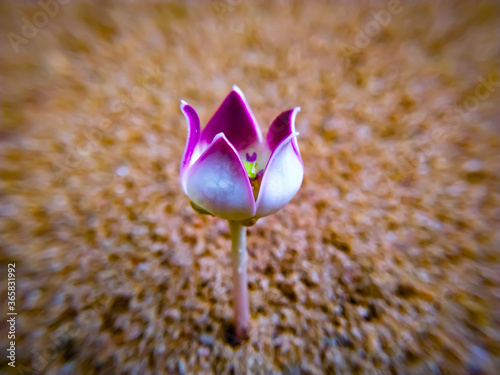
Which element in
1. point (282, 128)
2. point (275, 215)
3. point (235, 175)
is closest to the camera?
point (235, 175)

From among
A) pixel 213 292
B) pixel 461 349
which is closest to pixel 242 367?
pixel 213 292

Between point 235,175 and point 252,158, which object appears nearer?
point 235,175

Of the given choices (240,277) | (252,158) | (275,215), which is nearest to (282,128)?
(252,158)

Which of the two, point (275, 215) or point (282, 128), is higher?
point (282, 128)

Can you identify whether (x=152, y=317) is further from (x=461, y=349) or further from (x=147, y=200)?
(x=461, y=349)

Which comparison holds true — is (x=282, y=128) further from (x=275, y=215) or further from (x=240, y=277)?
(x=275, y=215)

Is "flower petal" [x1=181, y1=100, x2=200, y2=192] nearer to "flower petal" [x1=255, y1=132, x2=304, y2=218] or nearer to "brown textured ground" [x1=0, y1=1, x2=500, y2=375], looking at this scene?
"flower petal" [x1=255, y1=132, x2=304, y2=218]
